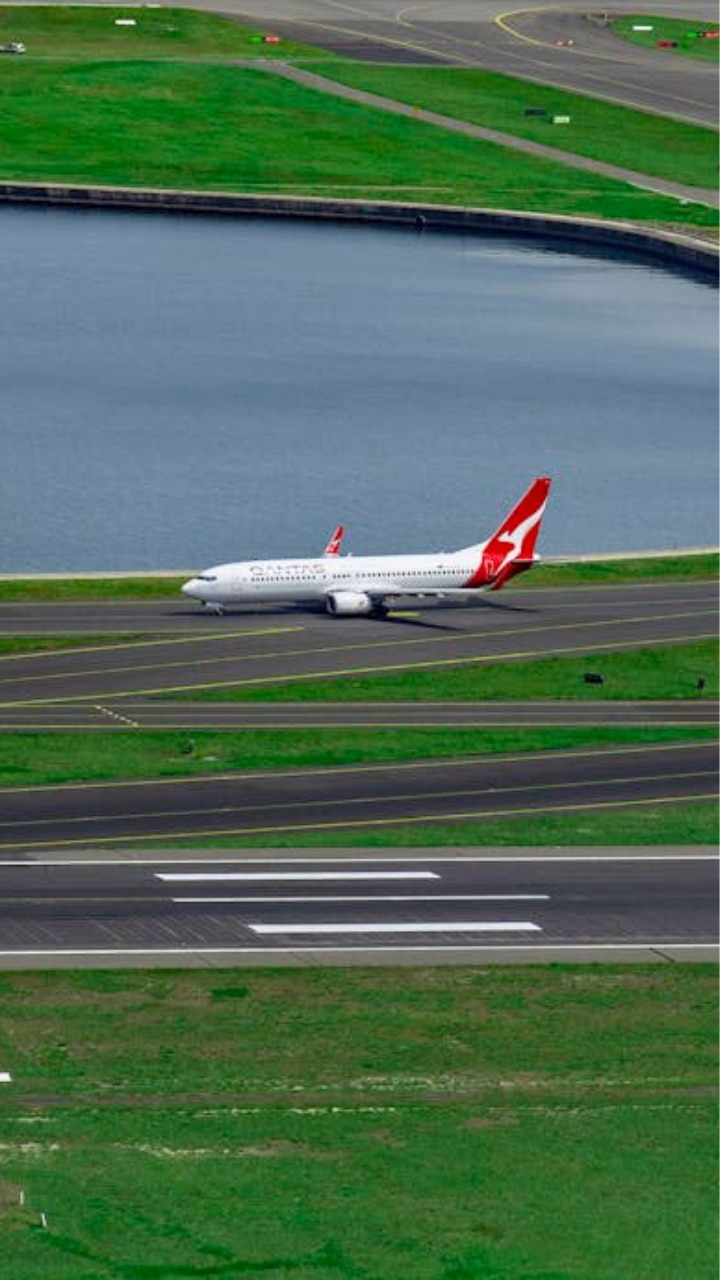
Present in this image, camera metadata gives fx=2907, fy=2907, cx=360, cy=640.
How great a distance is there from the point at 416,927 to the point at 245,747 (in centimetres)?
2859

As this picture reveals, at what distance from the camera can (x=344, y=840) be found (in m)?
109

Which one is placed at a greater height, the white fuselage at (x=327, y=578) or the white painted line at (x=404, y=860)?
the white painted line at (x=404, y=860)

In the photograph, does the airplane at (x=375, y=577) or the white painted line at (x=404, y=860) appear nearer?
the white painted line at (x=404, y=860)

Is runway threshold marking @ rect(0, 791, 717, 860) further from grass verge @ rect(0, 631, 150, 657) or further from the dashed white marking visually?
grass verge @ rect(0, 631, 150, 657)

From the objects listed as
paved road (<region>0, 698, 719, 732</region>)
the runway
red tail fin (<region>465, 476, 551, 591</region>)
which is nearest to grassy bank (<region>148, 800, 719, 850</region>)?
paved road (<region>0, 698, 719, 732</region>)

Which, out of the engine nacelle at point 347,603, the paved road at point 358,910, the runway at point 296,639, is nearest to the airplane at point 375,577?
the engine nacelle at point 347,603

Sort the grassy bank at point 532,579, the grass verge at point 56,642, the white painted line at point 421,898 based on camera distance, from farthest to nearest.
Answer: the grassy bank at point 532,579 → the grass verge at point 56,642 → the white painted line at point 421,898

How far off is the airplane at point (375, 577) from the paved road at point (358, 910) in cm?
4792

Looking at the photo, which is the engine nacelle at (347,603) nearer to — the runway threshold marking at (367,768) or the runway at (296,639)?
the runway at (296,639)

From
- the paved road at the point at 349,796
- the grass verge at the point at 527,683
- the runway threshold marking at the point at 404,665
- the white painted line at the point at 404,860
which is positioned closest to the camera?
the white painted line at the point at 404,860

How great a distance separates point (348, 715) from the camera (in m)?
132

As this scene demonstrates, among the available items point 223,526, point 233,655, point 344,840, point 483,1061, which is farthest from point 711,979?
point 223,526

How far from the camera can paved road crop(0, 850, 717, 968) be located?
93.9 metres

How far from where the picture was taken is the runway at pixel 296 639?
448 ft
